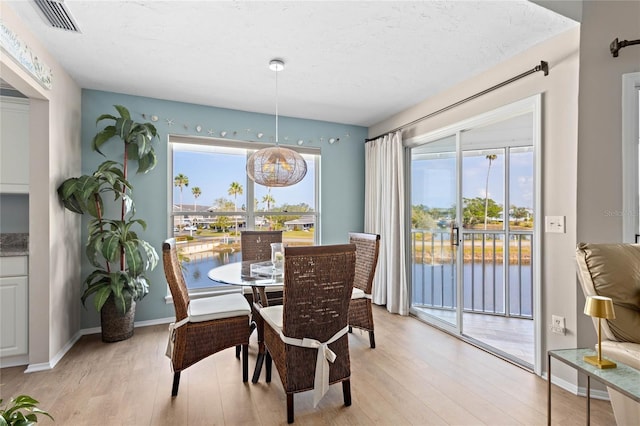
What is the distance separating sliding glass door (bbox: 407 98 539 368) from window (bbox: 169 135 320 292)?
1761mm

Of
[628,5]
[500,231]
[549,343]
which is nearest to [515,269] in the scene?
[500,231]

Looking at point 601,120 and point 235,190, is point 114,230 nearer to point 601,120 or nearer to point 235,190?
point 235,190

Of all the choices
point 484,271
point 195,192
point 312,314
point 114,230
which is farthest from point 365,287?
point 114,230

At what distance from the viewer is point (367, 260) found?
10.1 feet

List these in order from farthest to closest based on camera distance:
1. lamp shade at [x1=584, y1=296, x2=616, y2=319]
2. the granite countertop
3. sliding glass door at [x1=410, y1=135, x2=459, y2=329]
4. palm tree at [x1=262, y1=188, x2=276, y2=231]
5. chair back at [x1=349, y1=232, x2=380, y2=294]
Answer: palm tree at [x1=262, y1=188, x2=276, y2=231], sliding glass door at [x1=410, y1=135, x2=459, y2=329], chair back at [x1=349, y1=232, x2=380, y2=294], the granite countertop, lamp shade at [x1=584, y1=296, x2=616, y2=319]

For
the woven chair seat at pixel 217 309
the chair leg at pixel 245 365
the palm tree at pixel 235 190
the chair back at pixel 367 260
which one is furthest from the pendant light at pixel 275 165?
the chair leg at pixel 245 365

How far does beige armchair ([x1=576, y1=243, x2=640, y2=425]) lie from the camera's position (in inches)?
64.2

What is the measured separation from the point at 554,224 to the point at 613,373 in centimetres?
116

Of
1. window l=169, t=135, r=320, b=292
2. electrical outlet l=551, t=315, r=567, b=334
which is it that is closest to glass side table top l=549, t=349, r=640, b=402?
electrical outlet l=551, t=315, r=567, b=334

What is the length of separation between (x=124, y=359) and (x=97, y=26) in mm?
2669

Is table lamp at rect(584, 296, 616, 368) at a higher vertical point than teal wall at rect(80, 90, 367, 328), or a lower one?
lower

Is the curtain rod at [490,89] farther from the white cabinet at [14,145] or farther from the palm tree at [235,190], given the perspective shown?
the white cabinet at [14,145]

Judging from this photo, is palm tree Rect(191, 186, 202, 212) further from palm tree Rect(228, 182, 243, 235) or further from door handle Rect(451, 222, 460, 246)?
door handle Rect(451, 222, 460, 246)

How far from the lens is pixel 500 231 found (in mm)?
3975
